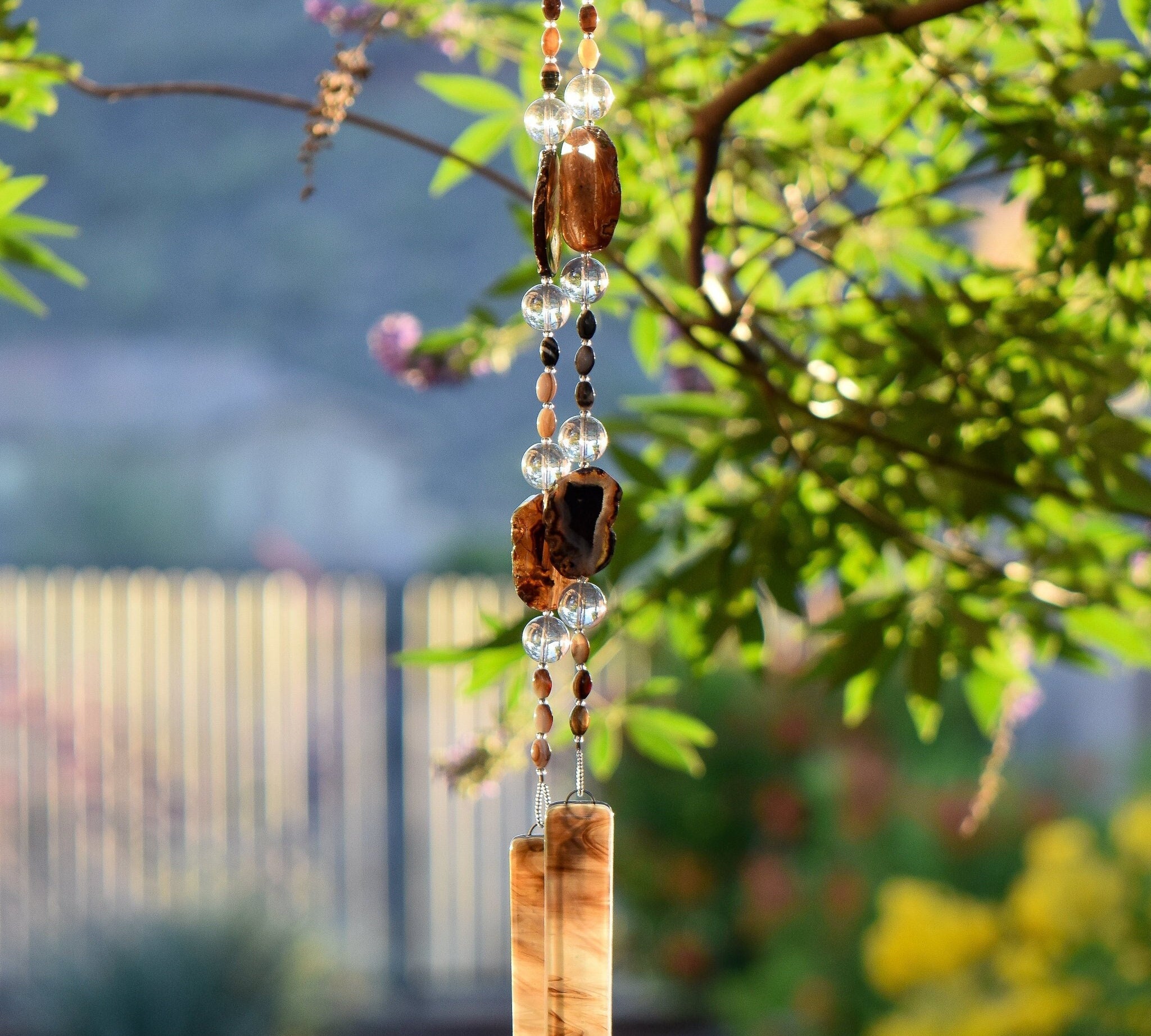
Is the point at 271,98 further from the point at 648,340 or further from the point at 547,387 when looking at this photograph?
the point at 648,340

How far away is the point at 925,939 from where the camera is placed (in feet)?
8.09

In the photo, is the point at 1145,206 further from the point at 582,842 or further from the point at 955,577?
the point at 582,842

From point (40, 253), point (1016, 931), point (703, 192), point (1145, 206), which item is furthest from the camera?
point (1016, 931)

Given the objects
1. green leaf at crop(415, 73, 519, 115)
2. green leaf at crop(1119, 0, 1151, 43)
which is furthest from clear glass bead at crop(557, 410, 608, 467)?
green leaf at crop(415, 73, 519, 115)

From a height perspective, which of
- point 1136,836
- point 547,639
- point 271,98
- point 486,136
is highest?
point 486,136

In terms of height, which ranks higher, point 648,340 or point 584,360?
point 648,340

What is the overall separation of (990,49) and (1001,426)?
36 centimetres

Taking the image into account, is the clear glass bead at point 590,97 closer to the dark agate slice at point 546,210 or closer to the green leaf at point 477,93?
the dark agate slice at point 546,210

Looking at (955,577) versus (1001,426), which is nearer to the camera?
(1001,426)

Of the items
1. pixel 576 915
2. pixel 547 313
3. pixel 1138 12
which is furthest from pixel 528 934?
pixel 1138 12

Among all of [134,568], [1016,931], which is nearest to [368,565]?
[134,568]

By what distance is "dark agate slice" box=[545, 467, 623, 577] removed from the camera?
1.78ft

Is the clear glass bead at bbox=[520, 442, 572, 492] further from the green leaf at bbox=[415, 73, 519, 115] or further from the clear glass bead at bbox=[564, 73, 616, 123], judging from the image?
the green leaf at bbox=[415, 73, 519, 115]

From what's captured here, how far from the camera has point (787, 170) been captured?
110 centimetres
